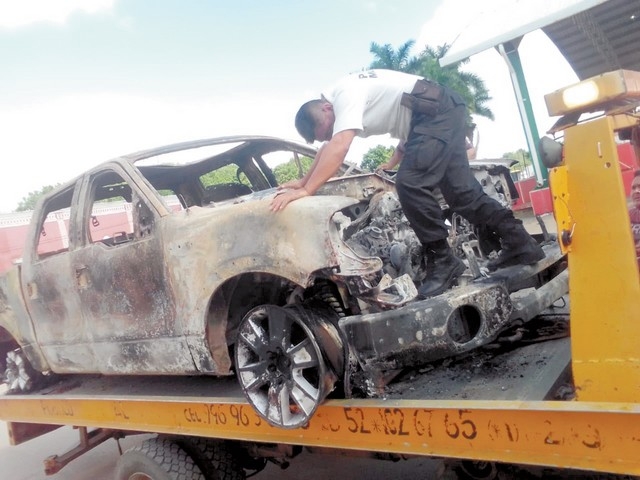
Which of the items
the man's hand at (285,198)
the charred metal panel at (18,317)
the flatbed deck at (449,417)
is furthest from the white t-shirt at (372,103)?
the charred metal panel at (18,317)

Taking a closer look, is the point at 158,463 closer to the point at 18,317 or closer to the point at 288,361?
the point at 288,361

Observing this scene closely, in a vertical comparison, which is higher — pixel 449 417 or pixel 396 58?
pixel 396 58

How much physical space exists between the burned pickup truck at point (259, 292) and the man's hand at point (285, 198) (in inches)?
1.4

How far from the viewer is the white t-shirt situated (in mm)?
2621

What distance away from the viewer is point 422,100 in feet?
8.96

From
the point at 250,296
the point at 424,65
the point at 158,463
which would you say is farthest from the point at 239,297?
the point at 424,65

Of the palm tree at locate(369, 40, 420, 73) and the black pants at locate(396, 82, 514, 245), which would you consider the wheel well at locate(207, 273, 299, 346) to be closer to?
the black pants at locate(396, 82, 514, 245)

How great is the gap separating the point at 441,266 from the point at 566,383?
84 centimetres

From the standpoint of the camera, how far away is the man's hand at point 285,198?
8.05 feet

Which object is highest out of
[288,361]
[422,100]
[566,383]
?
[422,100]

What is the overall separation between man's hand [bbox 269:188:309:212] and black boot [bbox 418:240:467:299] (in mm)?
711

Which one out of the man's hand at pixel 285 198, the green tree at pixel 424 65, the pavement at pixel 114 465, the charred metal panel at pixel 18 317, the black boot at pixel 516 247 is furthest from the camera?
the green tree at pixel 424 65

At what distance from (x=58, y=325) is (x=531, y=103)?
31.6ft

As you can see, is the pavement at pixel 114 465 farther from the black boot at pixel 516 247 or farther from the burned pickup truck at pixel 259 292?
the black boot at pixel 516 247
